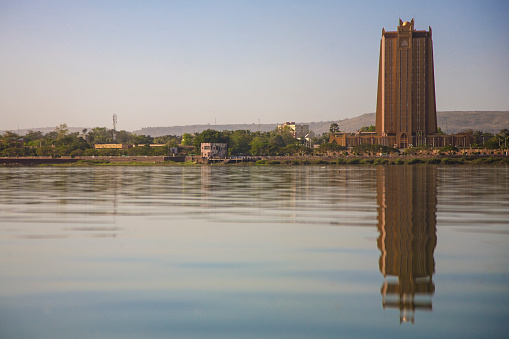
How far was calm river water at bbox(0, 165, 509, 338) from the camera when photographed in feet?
31.2

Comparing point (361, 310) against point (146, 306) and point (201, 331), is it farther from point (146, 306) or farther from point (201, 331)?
point (146, 306)

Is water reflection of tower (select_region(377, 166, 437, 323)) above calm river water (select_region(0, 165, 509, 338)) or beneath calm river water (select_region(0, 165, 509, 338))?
above

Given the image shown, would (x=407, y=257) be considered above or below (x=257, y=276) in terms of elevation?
above

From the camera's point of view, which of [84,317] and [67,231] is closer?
[84,317]

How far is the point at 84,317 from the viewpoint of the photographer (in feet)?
32.9

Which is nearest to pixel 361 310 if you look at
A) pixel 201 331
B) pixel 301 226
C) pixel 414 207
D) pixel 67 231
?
pixel 201 331

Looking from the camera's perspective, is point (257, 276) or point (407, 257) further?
point (407, 257)

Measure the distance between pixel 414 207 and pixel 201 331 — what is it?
68.5ft

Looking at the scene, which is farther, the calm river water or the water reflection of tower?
the water reflection of tower

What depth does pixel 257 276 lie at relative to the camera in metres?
12.9

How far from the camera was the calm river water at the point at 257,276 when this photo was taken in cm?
952

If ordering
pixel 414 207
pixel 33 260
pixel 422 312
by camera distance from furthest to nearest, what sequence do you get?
pixel 414 207 → pixel 33 260 → pixel 422 312

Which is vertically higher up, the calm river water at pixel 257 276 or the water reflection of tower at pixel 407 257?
the water reflection of tower at pixel 407 257

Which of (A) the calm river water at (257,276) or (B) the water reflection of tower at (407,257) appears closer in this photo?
(A) the calm river water at (257,276)
